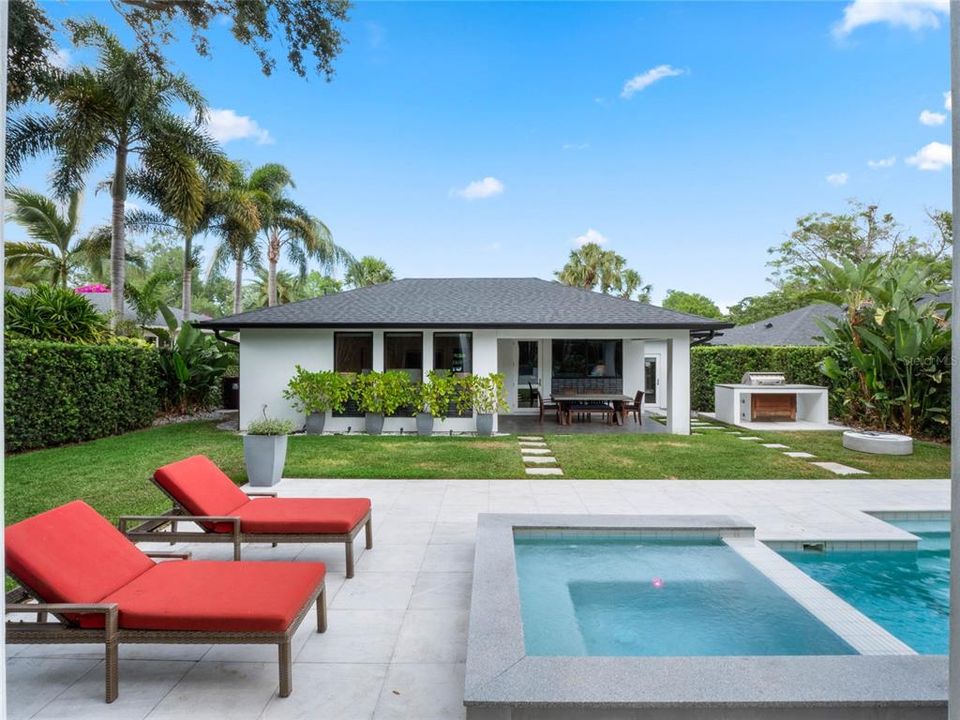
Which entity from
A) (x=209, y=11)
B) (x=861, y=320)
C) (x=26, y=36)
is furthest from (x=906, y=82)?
(x=26, y=36)

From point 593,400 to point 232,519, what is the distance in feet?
40.5

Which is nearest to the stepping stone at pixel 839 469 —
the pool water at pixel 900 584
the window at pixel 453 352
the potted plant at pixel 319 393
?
the pool water at pixel 900 584

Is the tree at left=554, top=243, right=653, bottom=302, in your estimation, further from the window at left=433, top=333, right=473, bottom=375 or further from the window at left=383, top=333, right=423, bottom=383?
the window at left=383, top=333, right=423, bottom=383

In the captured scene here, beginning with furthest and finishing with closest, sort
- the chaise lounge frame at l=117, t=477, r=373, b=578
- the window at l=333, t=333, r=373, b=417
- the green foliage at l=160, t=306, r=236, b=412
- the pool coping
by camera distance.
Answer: the green foliage at l=160, t=306, r=236, b=412 < the window at l=333, t=333, r=373, b=417 < the chaise lounge frame at l=117, t=477, r=373, b=578 < the pool coping

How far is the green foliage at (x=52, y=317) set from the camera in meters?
12.3

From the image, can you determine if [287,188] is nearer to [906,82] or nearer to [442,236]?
[442,236]

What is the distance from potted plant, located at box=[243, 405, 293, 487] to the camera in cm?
863

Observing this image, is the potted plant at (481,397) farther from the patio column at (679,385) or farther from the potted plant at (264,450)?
the potted plant at (264,450)

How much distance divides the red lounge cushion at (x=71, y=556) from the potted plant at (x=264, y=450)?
Result: 4574mm

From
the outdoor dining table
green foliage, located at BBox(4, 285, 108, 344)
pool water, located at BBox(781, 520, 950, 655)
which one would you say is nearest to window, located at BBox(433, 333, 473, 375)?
the outdoor dining table

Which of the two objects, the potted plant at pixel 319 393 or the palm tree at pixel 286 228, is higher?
the palm tree at pixel 286 228

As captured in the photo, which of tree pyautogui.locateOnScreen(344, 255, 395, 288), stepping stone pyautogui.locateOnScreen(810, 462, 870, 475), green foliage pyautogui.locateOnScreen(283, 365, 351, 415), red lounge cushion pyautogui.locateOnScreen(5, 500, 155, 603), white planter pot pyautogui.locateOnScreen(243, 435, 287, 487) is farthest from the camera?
tree pyautogui.locateOnScreen(344, 255, 395, 288)

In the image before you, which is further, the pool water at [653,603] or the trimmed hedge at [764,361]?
the trimmed hedge at [764,361]

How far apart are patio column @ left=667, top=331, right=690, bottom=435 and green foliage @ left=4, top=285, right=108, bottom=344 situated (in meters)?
14.4
